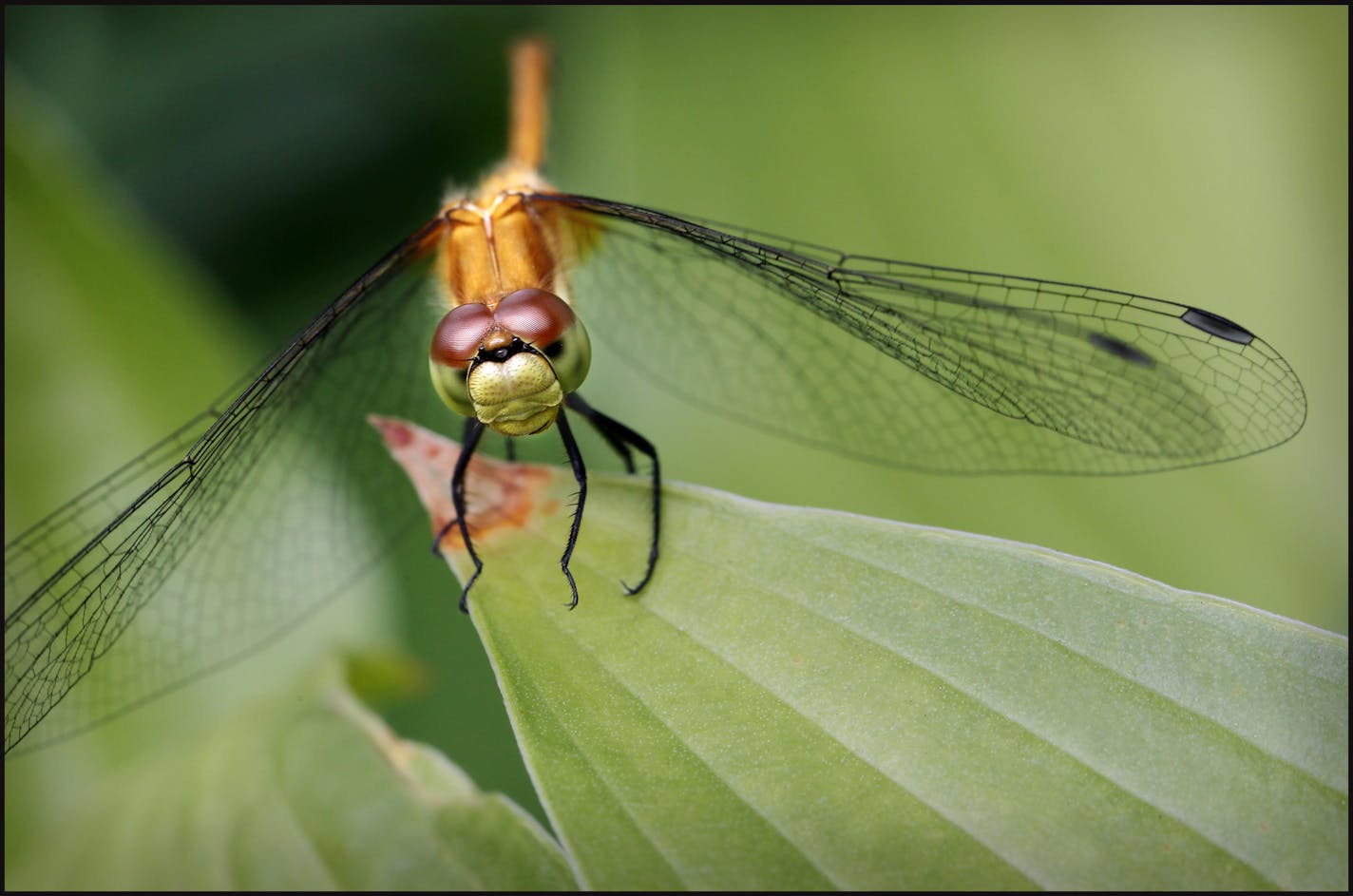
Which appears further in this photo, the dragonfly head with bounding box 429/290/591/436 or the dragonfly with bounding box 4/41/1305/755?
the dragonfly with bounding box 4/41/1305/755

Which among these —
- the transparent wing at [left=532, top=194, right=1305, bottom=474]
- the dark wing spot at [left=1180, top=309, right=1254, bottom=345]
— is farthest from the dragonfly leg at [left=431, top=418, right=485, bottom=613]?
the dark wing spot at [left=1180, top=309, right=1254, bottom=345]

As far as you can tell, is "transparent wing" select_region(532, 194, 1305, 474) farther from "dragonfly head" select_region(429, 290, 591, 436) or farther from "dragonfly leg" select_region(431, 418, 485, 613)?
"dragonfly leg" select_region(431, 418, 485, 613)

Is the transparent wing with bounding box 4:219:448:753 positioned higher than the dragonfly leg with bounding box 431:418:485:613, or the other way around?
the transparent wing with bounding box 4:219:448:753

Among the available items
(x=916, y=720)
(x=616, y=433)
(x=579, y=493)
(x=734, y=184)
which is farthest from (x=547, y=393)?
(x=734, y=184)

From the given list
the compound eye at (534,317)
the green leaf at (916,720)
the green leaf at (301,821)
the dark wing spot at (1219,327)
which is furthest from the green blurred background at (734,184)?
the green leaf at (916,720)

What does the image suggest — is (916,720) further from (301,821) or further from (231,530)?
(231,530)

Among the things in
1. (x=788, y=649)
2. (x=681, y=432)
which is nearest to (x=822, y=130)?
(x=681, y=432)

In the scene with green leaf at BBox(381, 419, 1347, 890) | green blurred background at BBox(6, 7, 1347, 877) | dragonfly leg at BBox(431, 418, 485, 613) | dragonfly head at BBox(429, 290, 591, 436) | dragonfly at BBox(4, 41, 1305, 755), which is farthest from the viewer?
green blurred background at BBox(6, 7, 1347, 877)
